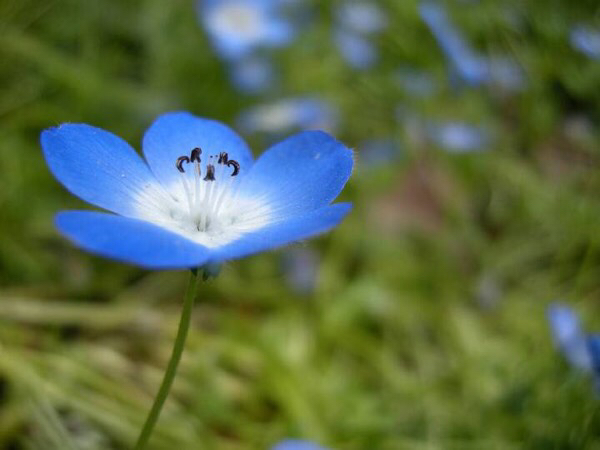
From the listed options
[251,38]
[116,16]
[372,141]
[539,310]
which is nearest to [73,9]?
[116,16]

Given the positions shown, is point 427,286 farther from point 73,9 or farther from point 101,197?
point 101,197

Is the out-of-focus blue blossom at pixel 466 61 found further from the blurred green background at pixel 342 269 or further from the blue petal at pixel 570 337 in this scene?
the blue petal at pixel 570 337

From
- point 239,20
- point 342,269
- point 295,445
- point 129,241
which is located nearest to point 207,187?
point 129,241

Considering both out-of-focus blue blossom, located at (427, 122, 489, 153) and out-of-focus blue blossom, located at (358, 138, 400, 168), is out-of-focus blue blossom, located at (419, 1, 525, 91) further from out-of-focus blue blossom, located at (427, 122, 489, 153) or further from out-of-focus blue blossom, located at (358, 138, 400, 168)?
out-of-focus blue blossom, located at (358, 138, 400, 168)

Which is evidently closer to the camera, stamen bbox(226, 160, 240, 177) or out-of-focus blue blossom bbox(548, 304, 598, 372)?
stamen bbox(226, 160, 240, 177)

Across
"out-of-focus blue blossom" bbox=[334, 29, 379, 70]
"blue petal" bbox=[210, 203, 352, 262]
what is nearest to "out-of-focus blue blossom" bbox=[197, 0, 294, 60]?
"out-of-focus blue blossom" bbox=[334, 29, 379, 70]

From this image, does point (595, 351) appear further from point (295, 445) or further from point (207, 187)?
point (207, 187)
